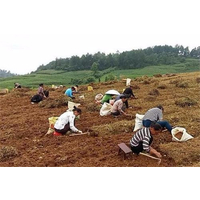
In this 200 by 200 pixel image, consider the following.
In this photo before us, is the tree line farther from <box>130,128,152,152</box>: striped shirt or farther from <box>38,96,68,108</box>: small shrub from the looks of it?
<box>130,128,152,152</box>: striped shirt

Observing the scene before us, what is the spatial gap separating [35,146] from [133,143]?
241 centimetres

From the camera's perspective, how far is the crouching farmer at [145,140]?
4.95 metres

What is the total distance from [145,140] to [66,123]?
7.75ft

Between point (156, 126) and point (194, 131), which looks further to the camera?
point (194, 131)

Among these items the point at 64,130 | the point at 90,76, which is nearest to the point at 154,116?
the point at 64,130

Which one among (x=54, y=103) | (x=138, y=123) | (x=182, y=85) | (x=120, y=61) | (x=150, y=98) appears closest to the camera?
(x=138, y=123)

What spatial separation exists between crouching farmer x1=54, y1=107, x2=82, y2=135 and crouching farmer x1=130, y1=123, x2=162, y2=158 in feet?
5.97

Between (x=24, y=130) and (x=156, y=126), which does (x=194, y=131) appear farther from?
(x=24, y=130)

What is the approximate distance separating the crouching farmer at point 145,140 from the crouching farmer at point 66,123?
1.82 meters

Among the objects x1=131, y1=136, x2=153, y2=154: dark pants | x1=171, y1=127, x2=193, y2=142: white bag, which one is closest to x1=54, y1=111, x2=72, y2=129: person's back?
x1=131, y1=136, x2=153, y2=154: dark pants

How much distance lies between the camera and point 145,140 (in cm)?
495

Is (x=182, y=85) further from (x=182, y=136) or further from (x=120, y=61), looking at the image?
(x=120, y=61)

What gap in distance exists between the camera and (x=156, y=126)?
4.94 m
